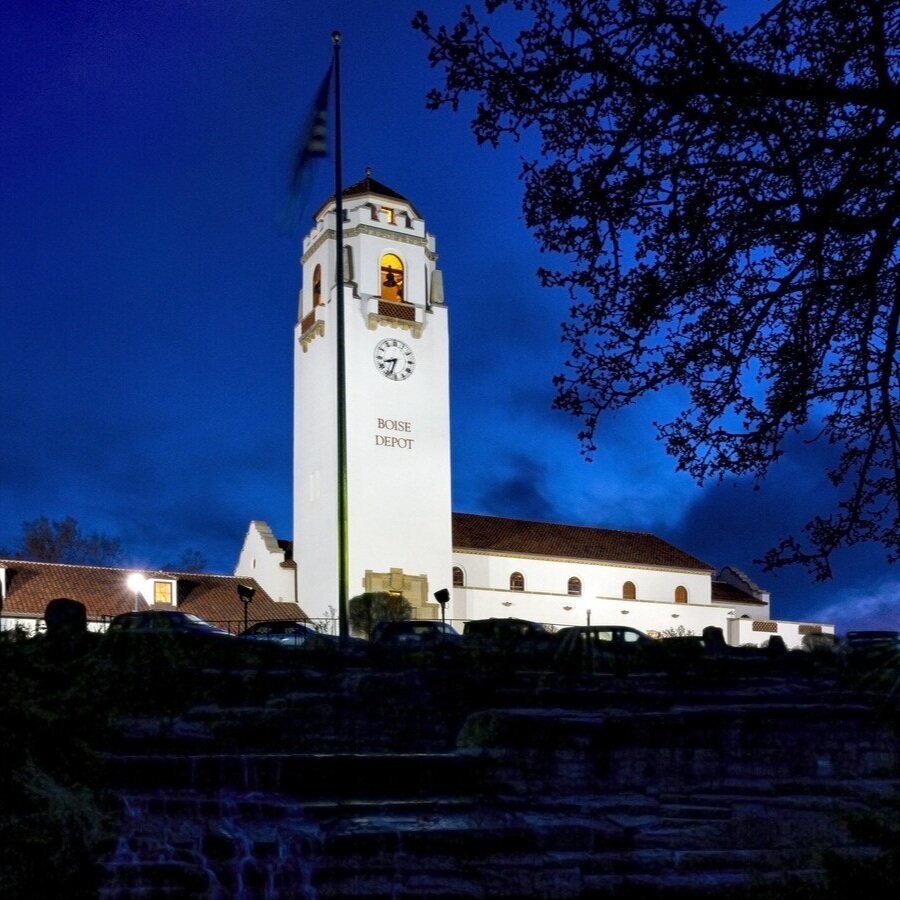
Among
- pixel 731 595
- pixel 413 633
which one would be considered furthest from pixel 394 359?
pixel 731 595

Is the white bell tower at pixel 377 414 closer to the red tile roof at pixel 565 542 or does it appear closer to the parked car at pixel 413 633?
the red tile roof at pixel 565 542

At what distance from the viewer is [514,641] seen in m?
28.5

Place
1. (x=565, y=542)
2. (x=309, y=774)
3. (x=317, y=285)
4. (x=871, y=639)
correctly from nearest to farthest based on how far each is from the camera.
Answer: (x=309, y=774) < (x=871, y=639) < (x=317, y=285) < (x=565, y=542)

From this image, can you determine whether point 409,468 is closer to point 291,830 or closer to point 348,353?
point 348,353

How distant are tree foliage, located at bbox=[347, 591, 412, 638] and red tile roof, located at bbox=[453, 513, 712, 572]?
7839mm

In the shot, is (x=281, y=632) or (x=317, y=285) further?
(x=317, y=285)

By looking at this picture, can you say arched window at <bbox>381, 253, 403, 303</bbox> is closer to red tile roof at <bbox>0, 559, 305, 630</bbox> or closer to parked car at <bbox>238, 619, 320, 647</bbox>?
red tile roof at <bbox>0, 559, 305, 630</bbox>

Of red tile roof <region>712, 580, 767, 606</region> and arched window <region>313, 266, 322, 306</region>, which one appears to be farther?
red tile roof <region>712, 580, 767, 606</region>

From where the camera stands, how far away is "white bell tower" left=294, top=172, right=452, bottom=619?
5278 centimetres

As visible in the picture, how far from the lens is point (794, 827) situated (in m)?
15.7

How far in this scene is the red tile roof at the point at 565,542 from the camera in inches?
2370

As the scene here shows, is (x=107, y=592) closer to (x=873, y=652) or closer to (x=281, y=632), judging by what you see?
(x=281, y=632)

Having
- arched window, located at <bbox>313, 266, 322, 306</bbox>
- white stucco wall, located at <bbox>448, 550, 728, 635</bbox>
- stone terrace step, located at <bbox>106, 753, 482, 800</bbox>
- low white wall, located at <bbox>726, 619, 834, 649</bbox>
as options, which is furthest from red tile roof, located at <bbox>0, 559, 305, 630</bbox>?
stone terrace step, located at <bbox>106, 753, 482, 800</bbox>

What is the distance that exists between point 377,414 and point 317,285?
851 centimetres
